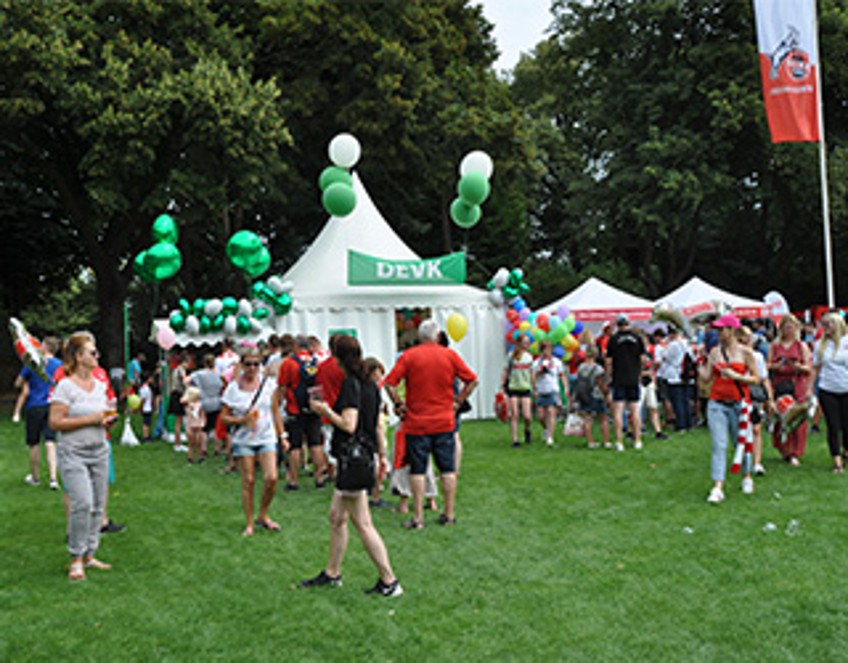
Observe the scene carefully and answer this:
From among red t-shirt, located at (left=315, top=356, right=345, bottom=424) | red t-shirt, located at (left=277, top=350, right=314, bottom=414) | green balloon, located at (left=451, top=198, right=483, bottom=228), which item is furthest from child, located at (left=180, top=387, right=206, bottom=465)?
red t-shirt, located at (left=315, top=356, right=345, bottom=424)

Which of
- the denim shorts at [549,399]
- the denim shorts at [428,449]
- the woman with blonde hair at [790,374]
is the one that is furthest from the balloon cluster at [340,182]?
the denim shorts at [428,449]

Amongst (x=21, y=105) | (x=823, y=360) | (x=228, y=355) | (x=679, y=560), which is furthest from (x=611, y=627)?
(x=21, y=105)

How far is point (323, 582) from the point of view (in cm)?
581

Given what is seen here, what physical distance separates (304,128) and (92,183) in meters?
6.80

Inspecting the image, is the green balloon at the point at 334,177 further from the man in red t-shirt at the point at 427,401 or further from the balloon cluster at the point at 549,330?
the man in red t-shirt at the point at 427,401

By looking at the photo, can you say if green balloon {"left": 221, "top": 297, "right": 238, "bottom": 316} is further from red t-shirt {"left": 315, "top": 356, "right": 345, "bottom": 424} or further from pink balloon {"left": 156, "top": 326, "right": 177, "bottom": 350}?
red t-shirt {"left": 315, "top": 356, "right": 345, "bottom": 424}

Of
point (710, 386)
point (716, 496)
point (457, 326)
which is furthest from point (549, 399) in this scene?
point (716, 496)

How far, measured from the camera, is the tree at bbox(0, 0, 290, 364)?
18.6 m

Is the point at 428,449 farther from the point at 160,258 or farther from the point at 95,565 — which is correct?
the point at 160,258

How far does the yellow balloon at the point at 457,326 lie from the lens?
51.4 ft

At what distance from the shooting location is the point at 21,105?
60.4 feet

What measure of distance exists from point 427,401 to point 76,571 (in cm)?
299

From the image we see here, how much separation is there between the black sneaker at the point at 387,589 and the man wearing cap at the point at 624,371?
669 cm

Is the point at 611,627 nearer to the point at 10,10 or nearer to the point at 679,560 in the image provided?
the point at 679,560
